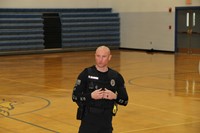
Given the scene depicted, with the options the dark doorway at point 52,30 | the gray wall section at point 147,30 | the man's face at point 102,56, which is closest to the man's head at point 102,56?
the man's face at point 102,56

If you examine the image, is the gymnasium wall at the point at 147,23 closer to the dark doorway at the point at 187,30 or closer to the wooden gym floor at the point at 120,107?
the dark doorway at the point at 187,30

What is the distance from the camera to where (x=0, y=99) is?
13.6 metres

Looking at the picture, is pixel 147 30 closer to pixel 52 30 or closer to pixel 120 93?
pixel 52 30

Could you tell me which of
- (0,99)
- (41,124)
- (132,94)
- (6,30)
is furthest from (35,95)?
(6,30)

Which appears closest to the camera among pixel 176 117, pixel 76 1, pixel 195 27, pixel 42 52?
pixel 176 117

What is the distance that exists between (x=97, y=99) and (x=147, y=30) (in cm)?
2655

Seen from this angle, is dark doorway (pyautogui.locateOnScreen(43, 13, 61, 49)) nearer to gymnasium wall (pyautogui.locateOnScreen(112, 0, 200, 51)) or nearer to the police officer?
gymnasium wall (pyautogui.locateOnScreen(112, 0, 200, 51))

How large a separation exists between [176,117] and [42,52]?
20629mm

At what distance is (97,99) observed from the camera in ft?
19.0

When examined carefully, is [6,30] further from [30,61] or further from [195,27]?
[195,27]

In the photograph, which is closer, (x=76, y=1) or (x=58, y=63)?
(x=58, y=63)

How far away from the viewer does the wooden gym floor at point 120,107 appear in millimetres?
10328

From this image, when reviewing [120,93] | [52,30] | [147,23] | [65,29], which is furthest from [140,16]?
[120,93]

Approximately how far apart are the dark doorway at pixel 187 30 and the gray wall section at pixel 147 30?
46 cm
